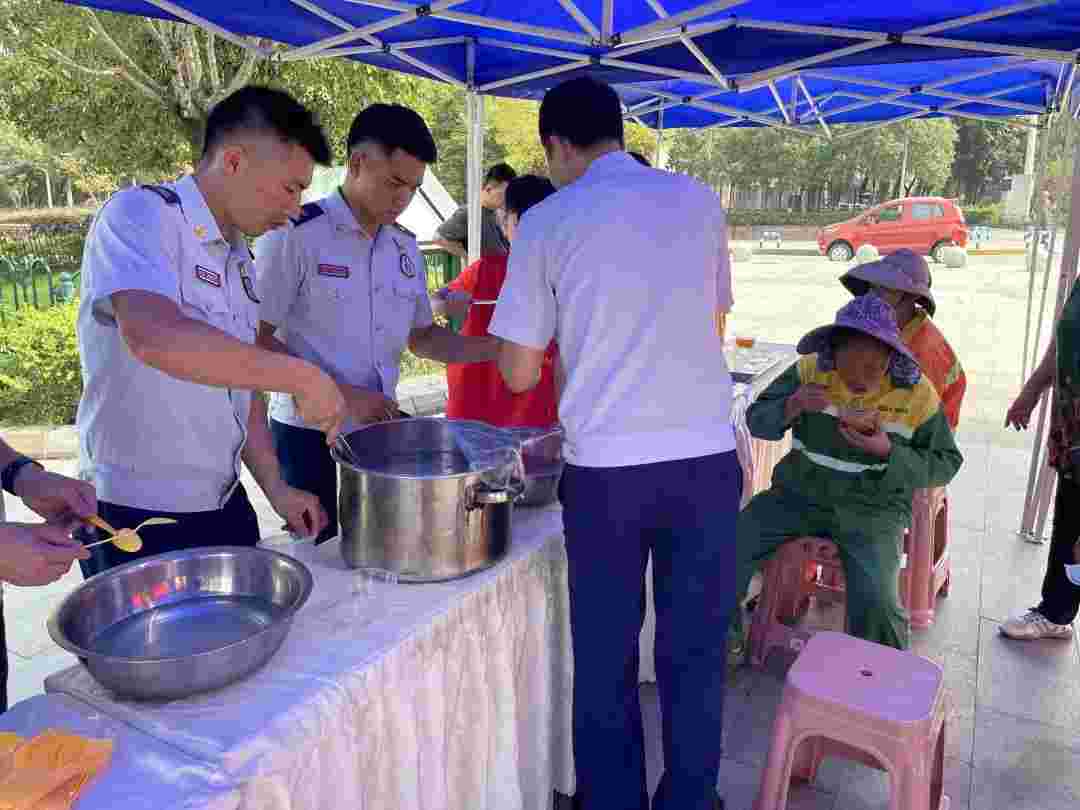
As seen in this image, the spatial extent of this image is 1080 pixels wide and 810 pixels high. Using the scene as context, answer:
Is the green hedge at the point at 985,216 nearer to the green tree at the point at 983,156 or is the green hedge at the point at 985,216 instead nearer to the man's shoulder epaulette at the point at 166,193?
the green tree at the point at 983,156

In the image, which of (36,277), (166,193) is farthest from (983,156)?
→ (166,193)

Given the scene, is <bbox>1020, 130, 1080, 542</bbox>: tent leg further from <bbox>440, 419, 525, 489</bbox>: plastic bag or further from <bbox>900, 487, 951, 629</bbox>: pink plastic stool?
<bbox>440, 419, 525, 489</bbox>: plastic bag

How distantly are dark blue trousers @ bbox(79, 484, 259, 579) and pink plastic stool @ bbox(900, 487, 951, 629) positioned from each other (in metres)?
2.11

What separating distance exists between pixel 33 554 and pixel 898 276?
2550mm

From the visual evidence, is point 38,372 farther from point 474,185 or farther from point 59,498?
point 59,498

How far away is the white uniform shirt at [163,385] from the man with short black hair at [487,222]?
2.72 m

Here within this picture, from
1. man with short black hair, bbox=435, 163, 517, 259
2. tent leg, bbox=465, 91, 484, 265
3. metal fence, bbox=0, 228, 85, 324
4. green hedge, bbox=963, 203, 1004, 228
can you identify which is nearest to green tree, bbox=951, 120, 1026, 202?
green hedge, bbox=963, 203, 1004, 228

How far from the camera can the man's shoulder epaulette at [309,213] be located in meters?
1.87

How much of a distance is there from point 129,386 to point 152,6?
7.36 ft

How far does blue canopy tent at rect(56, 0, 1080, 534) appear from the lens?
9.33 ft

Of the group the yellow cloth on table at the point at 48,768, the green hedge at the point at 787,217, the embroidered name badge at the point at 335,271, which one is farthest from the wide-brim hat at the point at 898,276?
the green hedge at the point at 787,217

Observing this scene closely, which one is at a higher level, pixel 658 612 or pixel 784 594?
pixel 658 612

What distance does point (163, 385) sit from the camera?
52.7 inches

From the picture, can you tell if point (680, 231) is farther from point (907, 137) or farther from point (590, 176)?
point (907, 137)
